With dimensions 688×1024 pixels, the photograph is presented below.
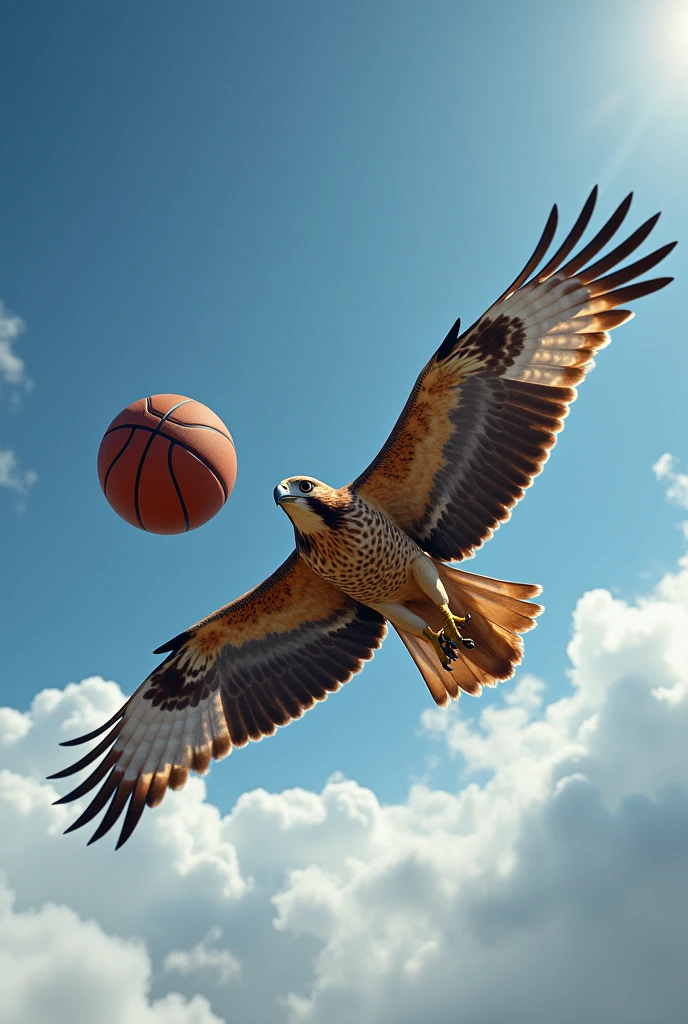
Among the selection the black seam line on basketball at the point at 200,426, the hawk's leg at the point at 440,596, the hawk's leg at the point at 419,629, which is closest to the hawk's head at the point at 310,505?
the hawk's leg at the point at 440,596

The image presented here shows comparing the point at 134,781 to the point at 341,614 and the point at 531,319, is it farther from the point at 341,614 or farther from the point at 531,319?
the point at 531,319

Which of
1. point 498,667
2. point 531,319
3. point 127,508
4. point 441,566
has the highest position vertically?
point 127,508

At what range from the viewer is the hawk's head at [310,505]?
572 cm

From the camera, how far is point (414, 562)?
20.2ft

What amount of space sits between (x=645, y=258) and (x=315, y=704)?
16.0 ft

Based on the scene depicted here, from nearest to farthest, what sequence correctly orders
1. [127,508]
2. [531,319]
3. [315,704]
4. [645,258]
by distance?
[645,258], [531,319], [127,508], [315,704]

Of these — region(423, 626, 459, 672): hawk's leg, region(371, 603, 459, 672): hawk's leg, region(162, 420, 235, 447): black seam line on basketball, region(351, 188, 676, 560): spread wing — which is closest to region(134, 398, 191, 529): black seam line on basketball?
region(162, 420, 235, 447): black seam line on basketball

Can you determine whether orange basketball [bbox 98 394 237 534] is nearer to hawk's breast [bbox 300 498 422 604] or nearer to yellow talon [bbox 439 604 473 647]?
hawk's breast [bbox 300 498 422 604]

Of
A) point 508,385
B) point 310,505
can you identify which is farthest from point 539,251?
point 310,505

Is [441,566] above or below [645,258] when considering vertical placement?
below

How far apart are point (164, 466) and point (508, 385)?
10.1 ft

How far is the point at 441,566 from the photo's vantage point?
249 inches

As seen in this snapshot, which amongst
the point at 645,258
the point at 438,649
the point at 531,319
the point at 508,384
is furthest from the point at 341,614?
the point at 645,258

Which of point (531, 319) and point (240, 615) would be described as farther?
point (240, 615)
